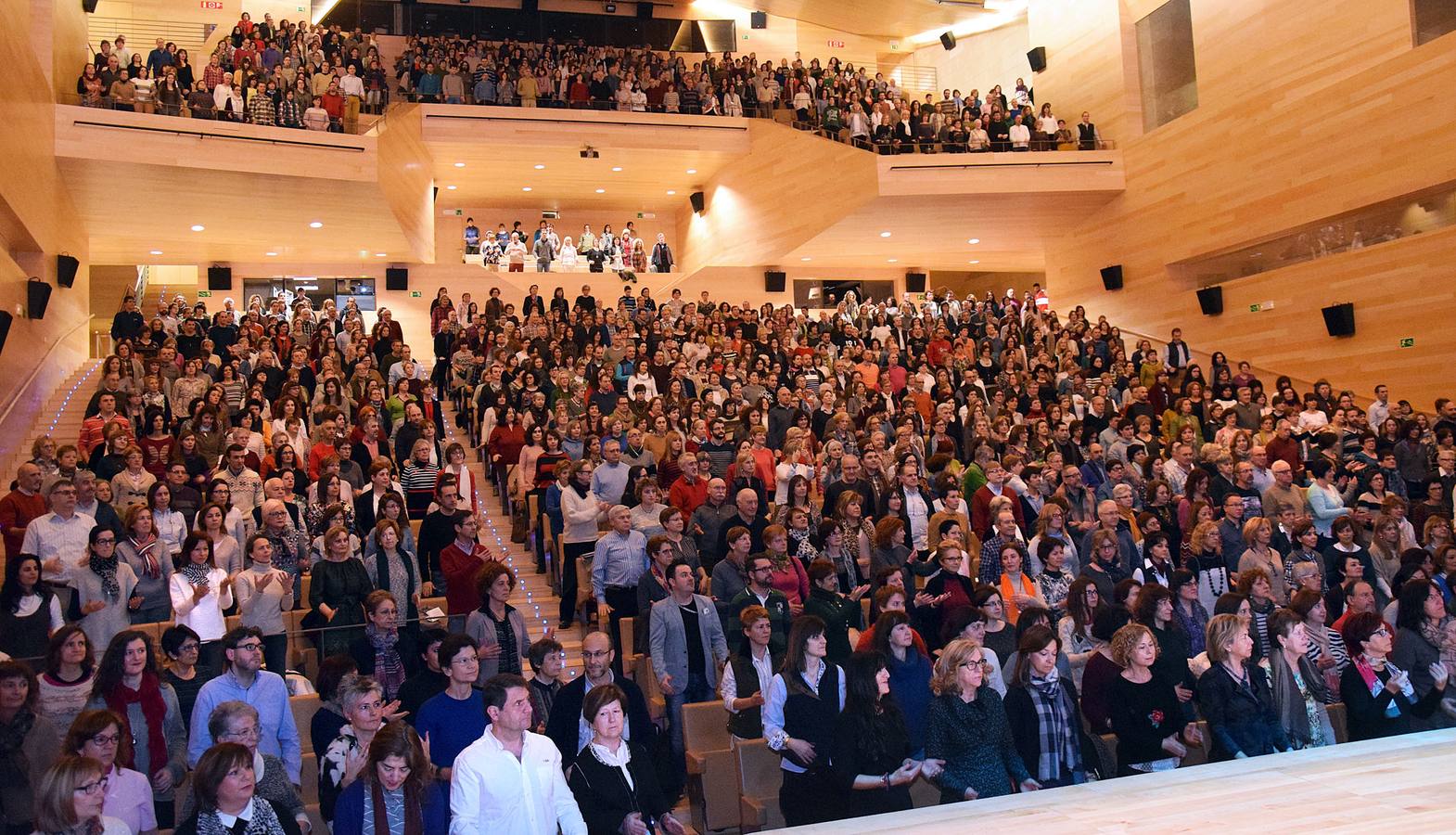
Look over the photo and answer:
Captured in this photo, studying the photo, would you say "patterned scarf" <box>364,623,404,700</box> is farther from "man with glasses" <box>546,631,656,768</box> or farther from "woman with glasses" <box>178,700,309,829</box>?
"woman with glasses" <box>178,700,309,829</box>

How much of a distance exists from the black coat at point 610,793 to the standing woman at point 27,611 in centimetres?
268

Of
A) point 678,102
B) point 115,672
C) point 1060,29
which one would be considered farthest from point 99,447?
point 1060,29

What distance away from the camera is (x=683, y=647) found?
5.23 m

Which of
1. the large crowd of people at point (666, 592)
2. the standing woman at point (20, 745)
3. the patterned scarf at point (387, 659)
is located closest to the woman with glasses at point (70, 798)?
the large crowd of people at point (666, 592)

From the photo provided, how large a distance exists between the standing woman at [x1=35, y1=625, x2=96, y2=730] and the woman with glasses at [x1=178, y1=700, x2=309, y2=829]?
2.66 ft

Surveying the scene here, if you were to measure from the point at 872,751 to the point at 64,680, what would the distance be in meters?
2.88

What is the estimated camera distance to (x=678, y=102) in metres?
17.8

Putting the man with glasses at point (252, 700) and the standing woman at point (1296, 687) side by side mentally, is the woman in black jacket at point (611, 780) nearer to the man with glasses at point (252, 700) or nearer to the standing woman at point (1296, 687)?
the man with glasses at point (252, 700)

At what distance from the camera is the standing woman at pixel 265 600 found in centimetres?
530

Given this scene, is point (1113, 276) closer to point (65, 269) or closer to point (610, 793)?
point (65, 269)

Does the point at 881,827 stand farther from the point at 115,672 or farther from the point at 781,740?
the point at 115,672

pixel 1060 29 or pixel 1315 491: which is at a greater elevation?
pixel 1060 29

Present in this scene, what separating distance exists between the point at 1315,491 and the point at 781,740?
17.1 ft

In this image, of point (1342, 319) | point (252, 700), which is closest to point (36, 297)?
point (252, 700)
